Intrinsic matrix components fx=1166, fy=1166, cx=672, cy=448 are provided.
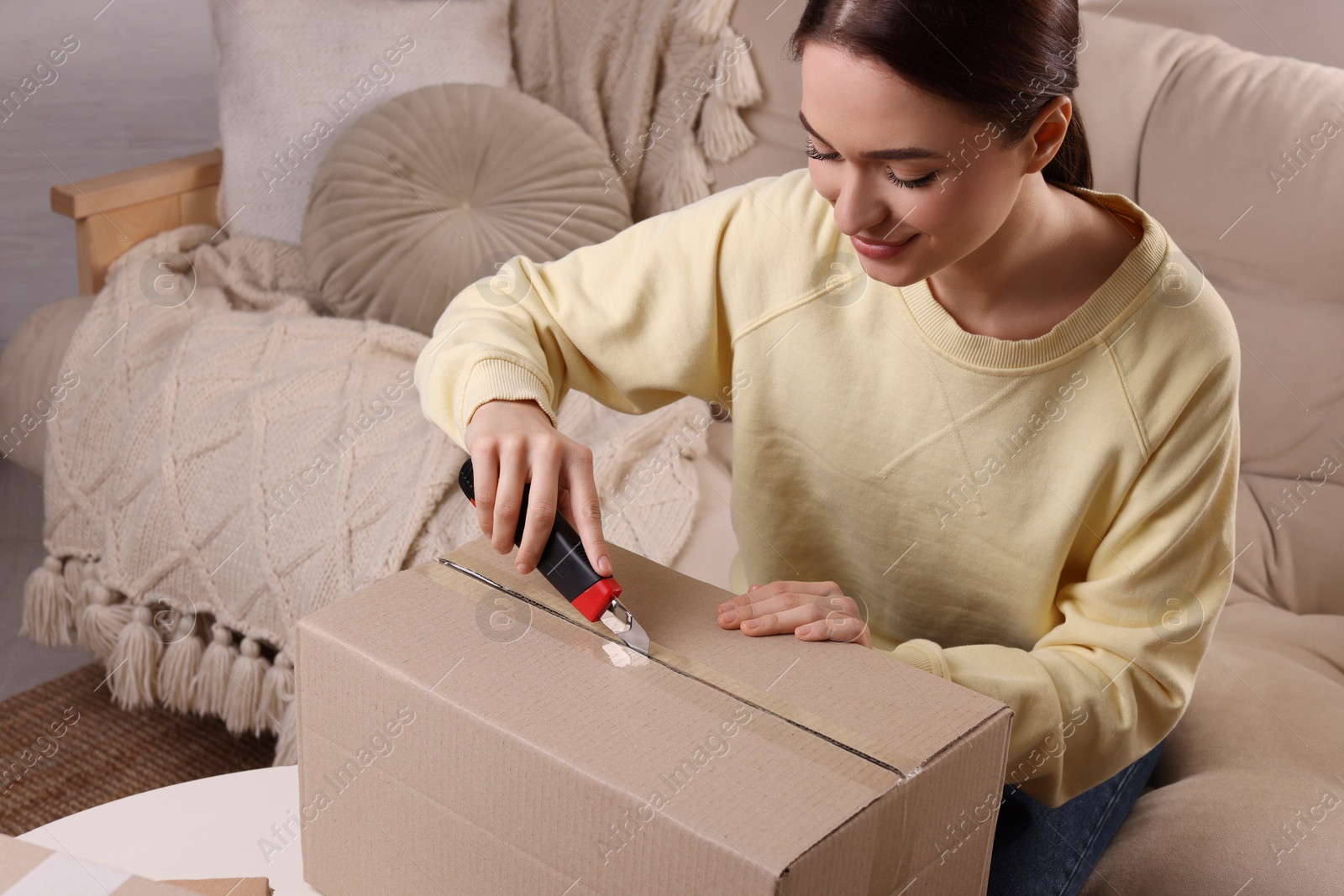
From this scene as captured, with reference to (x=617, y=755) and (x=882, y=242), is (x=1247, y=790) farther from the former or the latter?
(x=617, y=755)

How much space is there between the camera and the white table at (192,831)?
2.47 ft

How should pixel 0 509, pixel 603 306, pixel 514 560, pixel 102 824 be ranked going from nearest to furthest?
1. pixel 514 560
2. pixel 102 824
3. pixel 603 306
4. pixel 0 509

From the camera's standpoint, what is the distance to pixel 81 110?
198 centimetres

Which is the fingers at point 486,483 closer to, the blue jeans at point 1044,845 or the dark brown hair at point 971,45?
the dark brown hair at point 971,45

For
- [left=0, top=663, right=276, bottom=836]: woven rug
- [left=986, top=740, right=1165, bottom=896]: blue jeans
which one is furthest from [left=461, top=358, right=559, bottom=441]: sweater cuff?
[left=0, top=663, right=276, bottom=836]: woven rug

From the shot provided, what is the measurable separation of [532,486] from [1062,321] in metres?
0.40

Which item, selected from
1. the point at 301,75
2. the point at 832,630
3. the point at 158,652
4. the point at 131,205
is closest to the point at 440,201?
the point at 301,75

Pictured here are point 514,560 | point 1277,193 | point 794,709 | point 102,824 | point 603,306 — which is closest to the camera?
point 794,709

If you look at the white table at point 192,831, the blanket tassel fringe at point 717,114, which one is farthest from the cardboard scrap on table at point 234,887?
the blanket tassel fringe at point 717,114

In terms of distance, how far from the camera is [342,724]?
0.61 metres

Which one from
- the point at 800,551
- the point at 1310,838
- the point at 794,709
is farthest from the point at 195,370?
the point at 1310,838

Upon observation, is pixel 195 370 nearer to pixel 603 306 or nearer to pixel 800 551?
pixel 603 306

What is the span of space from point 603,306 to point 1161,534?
1.44 feet

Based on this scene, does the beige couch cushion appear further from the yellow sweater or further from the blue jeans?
the yellow sweater
